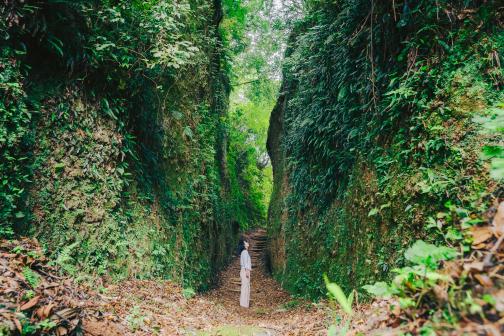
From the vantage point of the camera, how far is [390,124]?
16.5 feet

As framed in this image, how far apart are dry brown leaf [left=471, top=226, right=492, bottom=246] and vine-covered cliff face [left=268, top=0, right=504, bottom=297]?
305 mm

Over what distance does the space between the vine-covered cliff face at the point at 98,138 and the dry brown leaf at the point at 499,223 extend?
15.5 ft

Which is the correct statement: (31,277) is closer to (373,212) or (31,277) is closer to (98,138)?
(98,138)

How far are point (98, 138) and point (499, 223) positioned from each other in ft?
18.7

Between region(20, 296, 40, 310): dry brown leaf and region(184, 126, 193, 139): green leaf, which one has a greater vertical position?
region(184, 126, 193, 139): green leaf

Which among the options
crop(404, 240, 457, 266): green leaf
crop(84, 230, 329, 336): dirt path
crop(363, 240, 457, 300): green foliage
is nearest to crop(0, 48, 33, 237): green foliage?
crop(84, 230, 329, 336): dirt path

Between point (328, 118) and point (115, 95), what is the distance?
5.01 meters

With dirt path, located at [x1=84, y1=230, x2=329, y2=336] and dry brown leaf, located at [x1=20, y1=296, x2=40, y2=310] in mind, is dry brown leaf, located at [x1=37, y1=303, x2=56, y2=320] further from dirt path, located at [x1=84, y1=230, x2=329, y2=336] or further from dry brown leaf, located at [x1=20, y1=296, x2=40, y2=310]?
dirt path, located at [x1=84, y1=230, x2=329, y2=336]

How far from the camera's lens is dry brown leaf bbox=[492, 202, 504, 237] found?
1.79 metres

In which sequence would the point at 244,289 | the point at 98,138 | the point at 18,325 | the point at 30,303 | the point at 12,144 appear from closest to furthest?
the point at 18,325 → the point at 30,303 → the point at 12,144 → the point at 98,138 → the point at 244,289

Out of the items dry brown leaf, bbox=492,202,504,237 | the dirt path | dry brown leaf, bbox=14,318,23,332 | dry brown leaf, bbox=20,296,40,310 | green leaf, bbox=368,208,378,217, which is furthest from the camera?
green leaf, bbox=368,208,378,217

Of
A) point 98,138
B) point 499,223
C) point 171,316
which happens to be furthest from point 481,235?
point 98,138

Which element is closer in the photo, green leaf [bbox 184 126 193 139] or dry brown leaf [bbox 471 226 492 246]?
dry brown leaf [bbox 471 226 492 246]

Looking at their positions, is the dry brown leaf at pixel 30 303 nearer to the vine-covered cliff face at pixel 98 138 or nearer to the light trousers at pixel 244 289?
the vine-covered cliff face at pixel 98 138
